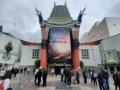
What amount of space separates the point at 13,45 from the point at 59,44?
11381 millimetres

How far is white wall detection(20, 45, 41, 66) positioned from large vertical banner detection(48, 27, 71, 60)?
5.49 meters

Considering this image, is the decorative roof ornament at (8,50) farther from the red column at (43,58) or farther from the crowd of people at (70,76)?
the crowd of people at (70,76)

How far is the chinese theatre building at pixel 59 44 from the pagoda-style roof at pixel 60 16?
1.94 meters

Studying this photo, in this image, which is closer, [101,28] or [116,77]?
[116,77]

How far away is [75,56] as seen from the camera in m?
34.3

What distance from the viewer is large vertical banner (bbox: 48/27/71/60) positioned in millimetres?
34125

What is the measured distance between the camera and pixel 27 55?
125 feet

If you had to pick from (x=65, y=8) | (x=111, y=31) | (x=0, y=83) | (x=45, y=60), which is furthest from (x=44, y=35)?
(x=0, y=83)

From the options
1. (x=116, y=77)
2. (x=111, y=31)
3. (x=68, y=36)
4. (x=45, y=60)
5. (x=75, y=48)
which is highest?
(x=111, y=31)

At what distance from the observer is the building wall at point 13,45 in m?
34.5

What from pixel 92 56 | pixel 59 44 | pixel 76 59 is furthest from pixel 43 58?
pixel 92 56

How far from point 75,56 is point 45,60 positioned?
6633 mm

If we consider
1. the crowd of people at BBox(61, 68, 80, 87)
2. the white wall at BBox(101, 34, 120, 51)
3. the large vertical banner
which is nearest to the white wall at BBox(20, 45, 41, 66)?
the large vertical banner

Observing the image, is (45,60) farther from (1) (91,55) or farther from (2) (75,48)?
(1) (91,55)
